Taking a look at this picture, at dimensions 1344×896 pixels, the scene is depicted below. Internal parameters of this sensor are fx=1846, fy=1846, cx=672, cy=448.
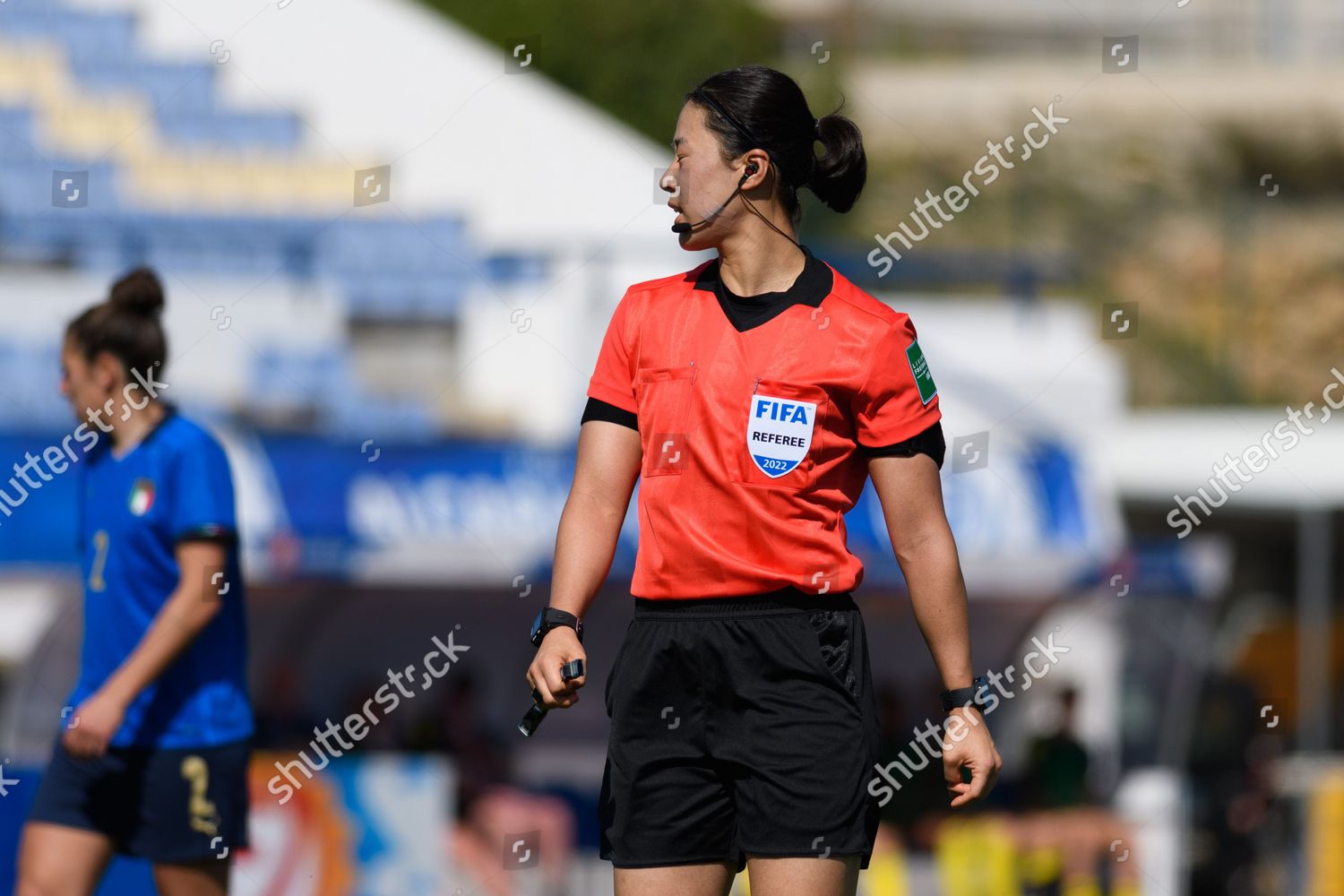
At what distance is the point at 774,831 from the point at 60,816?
6.37 ft

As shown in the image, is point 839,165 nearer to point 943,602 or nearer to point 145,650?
point 943,602

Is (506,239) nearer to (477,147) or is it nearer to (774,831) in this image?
(477,147)

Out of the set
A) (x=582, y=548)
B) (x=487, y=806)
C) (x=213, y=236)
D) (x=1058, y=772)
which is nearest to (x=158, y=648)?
(x=582, y=548)

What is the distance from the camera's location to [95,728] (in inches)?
159

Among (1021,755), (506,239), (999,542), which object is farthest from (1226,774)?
(506,239)

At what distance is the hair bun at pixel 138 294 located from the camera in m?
4.38

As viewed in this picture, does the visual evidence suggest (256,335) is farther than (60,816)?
Yes

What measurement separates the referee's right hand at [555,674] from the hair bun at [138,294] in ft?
5.88

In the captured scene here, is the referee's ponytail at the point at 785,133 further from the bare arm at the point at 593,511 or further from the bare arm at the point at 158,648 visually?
the bare arm at the point at 158,648

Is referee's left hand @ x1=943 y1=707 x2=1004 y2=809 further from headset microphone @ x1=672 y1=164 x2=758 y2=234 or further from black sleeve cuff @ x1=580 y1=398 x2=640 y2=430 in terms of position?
headset microphone @ x1=672 y1=164 x2=758 y2=234

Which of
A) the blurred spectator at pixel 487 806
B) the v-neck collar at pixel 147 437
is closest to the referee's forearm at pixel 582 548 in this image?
the v-neck collar at pixel 147 437

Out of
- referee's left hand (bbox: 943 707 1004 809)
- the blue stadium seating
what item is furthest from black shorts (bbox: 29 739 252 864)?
the blue stadium seating

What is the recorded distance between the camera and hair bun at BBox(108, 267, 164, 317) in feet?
14.4

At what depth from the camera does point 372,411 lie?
45.7ft
